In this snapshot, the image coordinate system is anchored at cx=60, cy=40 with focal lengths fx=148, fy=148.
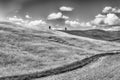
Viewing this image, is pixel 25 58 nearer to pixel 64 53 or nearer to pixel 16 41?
pixel 64 53

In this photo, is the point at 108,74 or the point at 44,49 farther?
the point at 44,49

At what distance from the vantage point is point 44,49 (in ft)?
153

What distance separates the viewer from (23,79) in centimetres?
2572

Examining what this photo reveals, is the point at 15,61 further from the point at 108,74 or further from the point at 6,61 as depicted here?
the point at 108,74

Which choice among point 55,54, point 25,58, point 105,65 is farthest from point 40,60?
point 105,65

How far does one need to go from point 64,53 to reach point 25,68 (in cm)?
1516

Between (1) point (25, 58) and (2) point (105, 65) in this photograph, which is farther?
(1) point (25, 58)

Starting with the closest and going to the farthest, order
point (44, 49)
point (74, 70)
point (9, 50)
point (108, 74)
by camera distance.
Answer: point (108, 74)
point (74, 70)
point (9, 50)
point (44, 49)

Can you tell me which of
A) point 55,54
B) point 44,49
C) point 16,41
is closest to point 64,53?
point 55,54

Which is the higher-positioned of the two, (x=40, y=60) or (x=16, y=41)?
(x=16, y=41)

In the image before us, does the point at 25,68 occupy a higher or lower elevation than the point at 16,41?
lower

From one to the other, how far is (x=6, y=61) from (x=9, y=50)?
305 inches

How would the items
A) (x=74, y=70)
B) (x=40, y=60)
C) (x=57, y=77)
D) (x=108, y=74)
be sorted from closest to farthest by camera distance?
(x=108, y=74), (x=57, y=77), (x=74, y=70), (x=40, y=60)

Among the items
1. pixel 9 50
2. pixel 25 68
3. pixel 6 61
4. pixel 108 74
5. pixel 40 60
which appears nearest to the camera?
pixel 108 74
